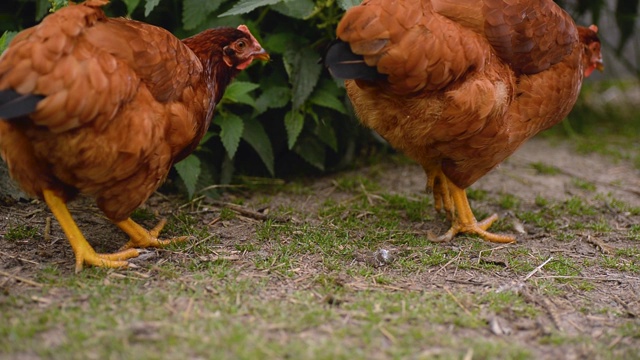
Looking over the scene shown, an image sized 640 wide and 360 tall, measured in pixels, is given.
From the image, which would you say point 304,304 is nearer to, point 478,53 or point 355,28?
point 355,28

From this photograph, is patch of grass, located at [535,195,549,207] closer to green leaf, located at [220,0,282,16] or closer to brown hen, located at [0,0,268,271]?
green leaf, located at [220,0,282,16]

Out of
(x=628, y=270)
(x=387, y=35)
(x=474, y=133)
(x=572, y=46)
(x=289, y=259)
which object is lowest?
(x=628, y=270)

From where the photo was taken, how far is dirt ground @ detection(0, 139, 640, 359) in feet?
10.9

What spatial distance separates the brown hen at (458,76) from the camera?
3.58 metres

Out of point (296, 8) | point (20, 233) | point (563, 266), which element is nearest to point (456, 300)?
point (563, 266)

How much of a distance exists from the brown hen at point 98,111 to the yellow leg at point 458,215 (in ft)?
5.42

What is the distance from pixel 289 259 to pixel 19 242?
155cm

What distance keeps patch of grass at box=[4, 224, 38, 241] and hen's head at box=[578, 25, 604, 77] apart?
3.85 metres

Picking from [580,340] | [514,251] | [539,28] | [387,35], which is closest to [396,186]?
[514,251]

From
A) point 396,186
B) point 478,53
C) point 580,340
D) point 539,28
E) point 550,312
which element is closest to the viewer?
point 580,340

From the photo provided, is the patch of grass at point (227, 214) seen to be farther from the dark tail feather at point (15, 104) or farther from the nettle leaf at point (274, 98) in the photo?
the dark tail feather at point (15, 104)

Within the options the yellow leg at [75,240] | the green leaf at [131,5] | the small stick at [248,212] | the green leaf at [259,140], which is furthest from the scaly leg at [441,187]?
the green leaf at [131,5]

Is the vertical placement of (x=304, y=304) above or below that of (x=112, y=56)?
below

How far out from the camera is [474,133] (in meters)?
4.04
